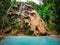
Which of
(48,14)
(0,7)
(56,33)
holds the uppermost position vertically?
(0,7)

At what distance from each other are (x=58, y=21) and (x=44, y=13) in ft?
7.98

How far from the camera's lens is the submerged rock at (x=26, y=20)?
16.6 meters

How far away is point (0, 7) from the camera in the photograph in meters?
15.9

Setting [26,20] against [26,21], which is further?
[26,20]

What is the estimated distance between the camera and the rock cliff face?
16562mm

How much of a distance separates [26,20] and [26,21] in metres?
0.15

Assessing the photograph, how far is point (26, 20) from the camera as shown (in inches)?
682

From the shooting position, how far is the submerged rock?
54.4 ft

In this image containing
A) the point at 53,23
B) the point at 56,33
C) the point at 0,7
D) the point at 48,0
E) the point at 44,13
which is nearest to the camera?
the point at 0,7

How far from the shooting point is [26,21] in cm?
1719

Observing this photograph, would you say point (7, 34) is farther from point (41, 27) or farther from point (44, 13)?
point (44, 13)

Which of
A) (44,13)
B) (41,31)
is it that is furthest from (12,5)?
(41,31)

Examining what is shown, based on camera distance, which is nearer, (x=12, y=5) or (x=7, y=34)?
(x=7, y=34)

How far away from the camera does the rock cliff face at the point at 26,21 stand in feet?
54.3
